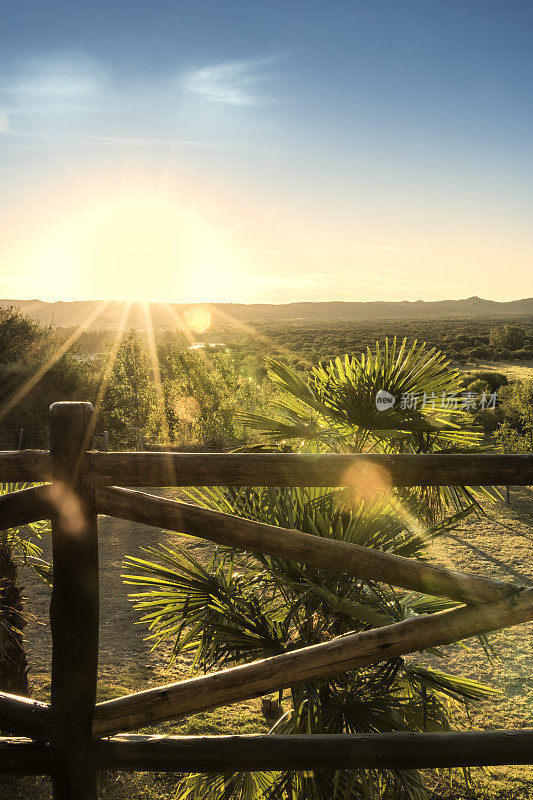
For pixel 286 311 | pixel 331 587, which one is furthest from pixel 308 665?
pixel 286 311

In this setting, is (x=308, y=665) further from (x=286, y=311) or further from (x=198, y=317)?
(x=286, y=311)

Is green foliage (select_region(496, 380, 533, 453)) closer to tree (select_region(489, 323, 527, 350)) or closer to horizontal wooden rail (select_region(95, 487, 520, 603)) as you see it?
horizontal wooden rail (select_region(95, 487, 520, 603))

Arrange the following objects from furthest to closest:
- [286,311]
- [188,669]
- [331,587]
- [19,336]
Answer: [286,311] < [19,336] < [188,669] < [331,587]

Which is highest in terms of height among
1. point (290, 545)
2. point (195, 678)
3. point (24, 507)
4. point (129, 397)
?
point (24, 507)

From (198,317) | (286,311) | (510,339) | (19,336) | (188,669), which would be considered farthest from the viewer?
(286,311)

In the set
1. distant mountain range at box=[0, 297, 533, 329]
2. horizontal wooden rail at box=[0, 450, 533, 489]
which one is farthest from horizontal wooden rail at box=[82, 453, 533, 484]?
distant mountain range at box=[0, 297, 533, 329]

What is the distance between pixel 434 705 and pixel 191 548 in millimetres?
9707

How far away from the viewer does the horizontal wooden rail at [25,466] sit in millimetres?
1745

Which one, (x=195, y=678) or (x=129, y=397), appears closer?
(x=195, y=678)

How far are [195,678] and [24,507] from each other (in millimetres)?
729

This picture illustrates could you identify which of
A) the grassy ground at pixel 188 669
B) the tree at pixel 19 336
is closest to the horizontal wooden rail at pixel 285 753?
the grassy ground at pixel 188 669

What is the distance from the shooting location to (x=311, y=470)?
178cm

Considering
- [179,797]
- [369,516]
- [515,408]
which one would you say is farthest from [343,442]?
[515,408]

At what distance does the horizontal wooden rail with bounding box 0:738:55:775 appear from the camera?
1.73 metres
